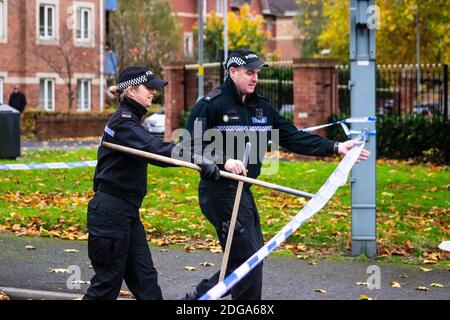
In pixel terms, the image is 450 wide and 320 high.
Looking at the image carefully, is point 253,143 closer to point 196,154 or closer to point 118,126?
point 196,154

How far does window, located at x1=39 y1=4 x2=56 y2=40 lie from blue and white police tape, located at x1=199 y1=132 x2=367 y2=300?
38.0 m

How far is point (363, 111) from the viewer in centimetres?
1109

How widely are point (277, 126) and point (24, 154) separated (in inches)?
652

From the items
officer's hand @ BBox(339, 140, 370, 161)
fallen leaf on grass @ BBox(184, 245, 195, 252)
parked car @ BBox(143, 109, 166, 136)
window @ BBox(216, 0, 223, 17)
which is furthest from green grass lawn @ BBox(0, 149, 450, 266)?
window @ BBox(216, 0, 223, 17)

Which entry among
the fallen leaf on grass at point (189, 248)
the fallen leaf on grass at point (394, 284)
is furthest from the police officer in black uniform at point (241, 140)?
the fallen leaf on grass at point (189, 248)

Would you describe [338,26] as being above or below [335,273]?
above

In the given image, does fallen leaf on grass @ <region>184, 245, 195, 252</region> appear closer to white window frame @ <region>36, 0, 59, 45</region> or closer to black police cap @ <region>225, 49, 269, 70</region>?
black police cap @ <region>225, 49, 269, 70</region>

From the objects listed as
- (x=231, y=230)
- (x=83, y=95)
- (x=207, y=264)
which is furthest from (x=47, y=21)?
(x=231, y=230)

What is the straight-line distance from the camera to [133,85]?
728 cm

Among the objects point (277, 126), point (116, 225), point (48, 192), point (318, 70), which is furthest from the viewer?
point (318, 70)

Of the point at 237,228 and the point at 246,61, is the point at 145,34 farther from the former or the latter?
the point at 237,228

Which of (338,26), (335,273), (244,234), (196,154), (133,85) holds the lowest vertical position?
(335,273)

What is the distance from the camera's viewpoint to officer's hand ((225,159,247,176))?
723cm
